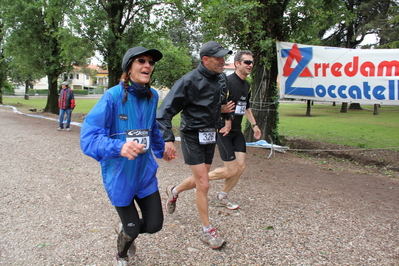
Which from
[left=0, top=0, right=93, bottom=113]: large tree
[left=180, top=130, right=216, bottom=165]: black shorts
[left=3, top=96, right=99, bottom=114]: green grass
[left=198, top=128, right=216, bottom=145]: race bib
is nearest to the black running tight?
[left=180, top=130, right=216, bottom=165]: black shorts

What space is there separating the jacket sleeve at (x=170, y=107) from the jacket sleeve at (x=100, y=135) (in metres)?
0.74

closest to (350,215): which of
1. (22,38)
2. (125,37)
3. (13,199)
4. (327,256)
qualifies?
(327,256)

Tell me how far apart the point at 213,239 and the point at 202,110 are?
1355 millimetres

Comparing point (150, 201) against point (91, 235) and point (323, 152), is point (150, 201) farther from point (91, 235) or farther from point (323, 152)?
point (323, 152)

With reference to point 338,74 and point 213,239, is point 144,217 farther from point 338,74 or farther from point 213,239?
point 338,74

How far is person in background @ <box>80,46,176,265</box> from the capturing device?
267 cm

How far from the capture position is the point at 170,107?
138 inches

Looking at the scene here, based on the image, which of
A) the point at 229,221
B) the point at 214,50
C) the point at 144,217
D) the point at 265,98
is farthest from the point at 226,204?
the point at 265,98

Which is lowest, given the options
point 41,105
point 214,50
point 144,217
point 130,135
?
point 144,217

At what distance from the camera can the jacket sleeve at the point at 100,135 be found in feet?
7.97

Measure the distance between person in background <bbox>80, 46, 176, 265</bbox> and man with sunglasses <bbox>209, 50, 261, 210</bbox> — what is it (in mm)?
1791

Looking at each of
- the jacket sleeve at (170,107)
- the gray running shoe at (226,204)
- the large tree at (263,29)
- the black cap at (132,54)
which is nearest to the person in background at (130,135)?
the black cap at (132,54)

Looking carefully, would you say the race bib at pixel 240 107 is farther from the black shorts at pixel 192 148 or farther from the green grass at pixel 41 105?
the green grass at pixel 41 105

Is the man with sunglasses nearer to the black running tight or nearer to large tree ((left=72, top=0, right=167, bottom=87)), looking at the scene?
the black running tight
